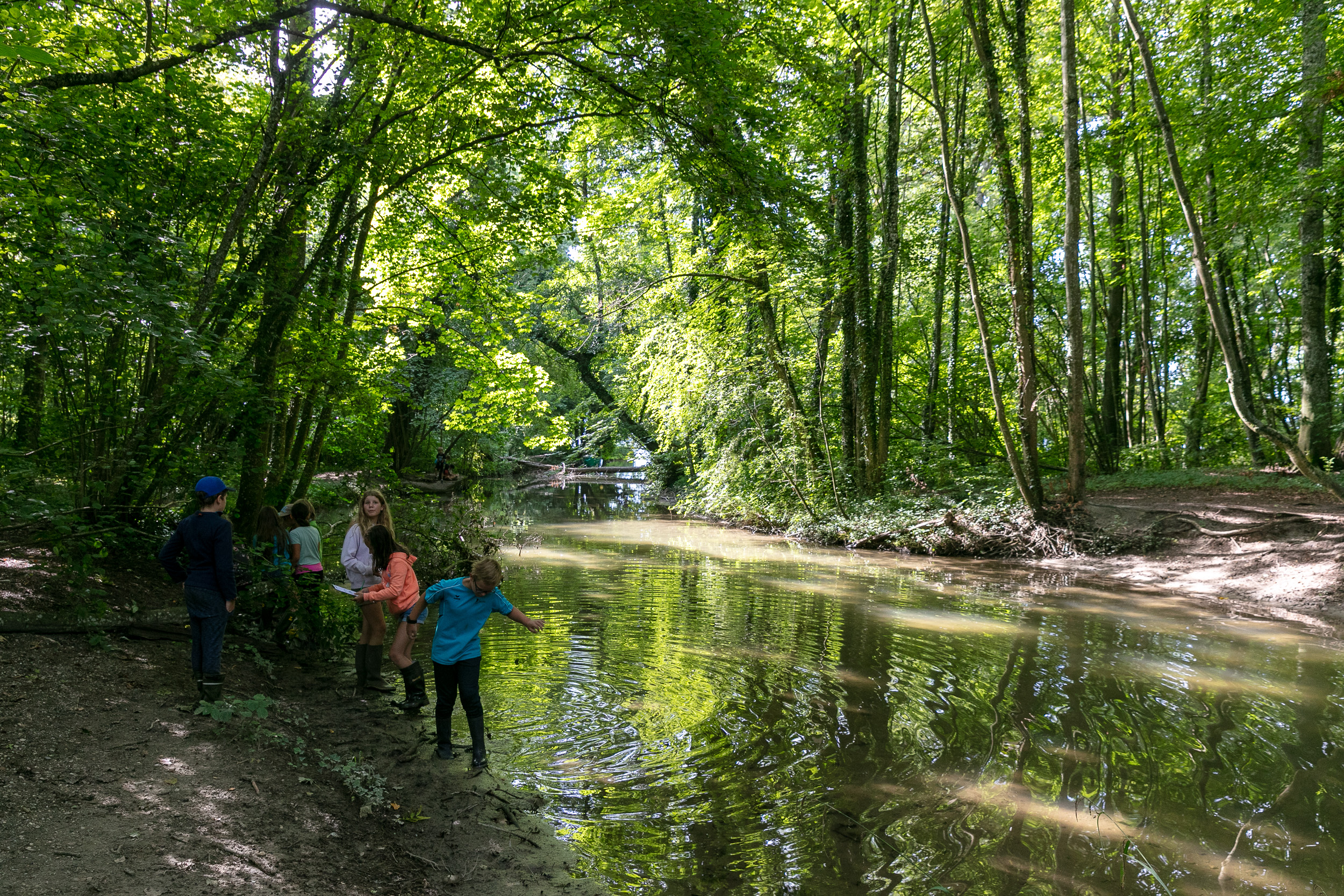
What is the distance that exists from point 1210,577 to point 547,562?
1208 centimetres

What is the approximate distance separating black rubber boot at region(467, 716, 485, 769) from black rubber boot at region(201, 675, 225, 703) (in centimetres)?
178

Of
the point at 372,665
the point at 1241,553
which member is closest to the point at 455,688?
the point at 372,665

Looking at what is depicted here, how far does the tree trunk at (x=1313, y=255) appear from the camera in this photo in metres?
12.9

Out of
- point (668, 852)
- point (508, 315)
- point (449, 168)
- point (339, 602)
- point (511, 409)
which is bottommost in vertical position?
point (668, 852)

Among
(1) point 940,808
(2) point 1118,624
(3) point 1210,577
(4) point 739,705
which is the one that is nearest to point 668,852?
(1) point 940,808

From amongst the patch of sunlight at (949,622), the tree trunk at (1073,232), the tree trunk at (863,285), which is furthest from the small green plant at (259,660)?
the tree trunk at (863,285)

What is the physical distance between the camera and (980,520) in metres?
16.6

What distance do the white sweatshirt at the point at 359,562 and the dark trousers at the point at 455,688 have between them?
166cm

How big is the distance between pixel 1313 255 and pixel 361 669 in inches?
697

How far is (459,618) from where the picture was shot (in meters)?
5.37

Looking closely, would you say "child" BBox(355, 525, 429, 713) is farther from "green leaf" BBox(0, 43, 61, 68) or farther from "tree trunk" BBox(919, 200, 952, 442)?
"tree trunk" BBox(919, 200, 952, 442)

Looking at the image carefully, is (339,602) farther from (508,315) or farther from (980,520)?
(980,520)

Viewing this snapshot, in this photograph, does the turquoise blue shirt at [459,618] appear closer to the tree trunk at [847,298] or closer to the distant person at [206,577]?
the distant person at [206,577]

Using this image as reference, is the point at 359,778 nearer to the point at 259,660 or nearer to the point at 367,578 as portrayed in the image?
the point at 367,578
